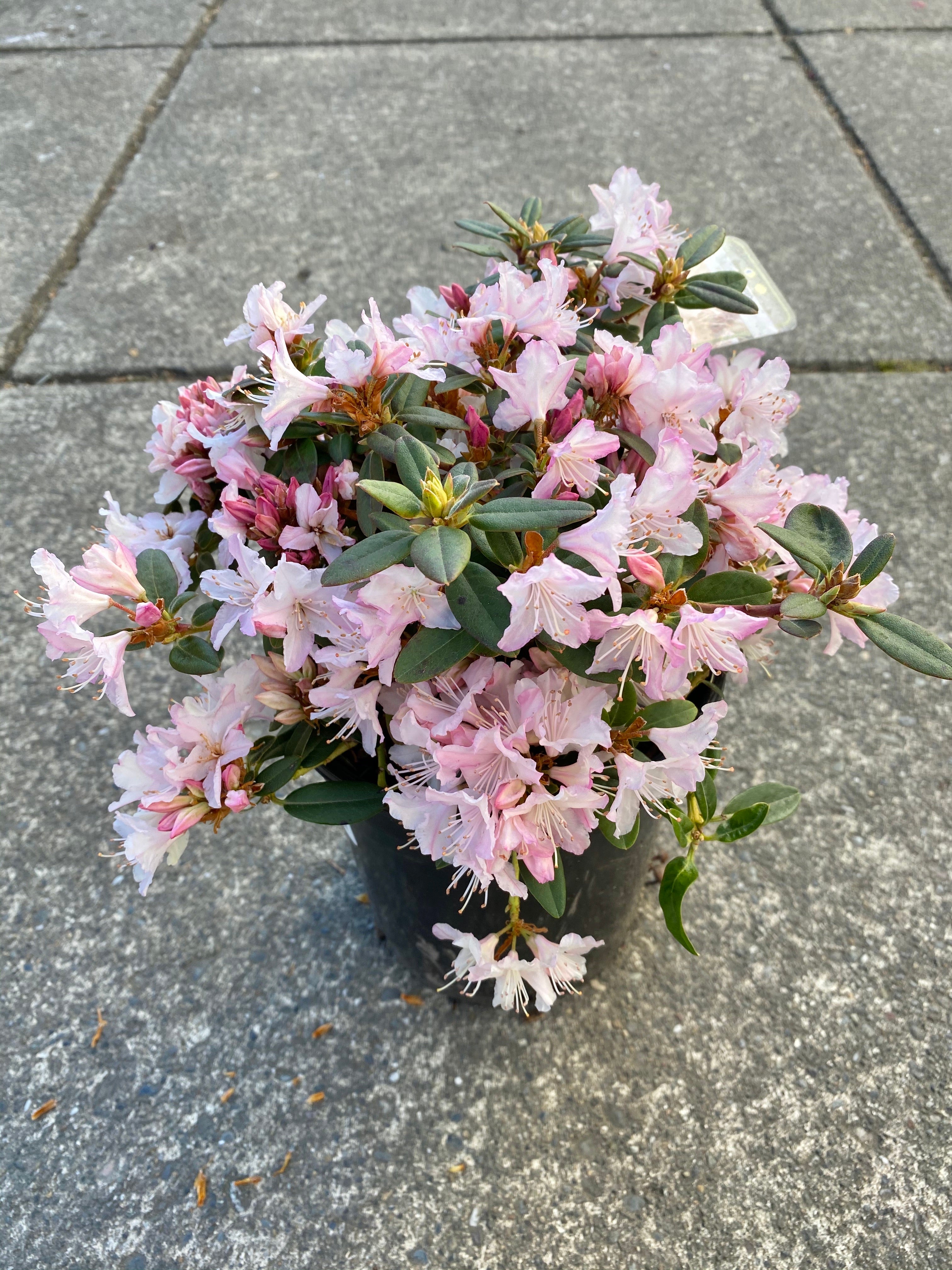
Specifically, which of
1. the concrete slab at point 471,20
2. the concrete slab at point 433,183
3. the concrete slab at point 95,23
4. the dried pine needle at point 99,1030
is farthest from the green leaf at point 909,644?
the concrete slab at point 95,23

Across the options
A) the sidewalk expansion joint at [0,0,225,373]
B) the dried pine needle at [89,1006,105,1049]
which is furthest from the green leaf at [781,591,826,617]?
the sidewalk expansion joint at [0,0,225,373]

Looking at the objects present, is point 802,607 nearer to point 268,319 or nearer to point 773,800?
point 773,800

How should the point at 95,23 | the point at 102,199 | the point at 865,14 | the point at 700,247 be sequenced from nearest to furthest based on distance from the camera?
the point at 700,247
the point at 102,199
the point at 865,14
the point at 95,23

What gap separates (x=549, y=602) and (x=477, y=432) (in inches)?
10.6

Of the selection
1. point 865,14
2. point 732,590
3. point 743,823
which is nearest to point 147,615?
point 732,590

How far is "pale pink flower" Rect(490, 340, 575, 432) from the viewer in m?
1.00

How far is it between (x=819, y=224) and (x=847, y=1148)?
298 cm

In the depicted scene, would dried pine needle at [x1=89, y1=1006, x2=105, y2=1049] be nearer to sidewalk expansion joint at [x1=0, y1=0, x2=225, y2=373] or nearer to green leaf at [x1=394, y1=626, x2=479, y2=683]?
green leaf at [x1=394, y1=626, x2=479, y2=683]

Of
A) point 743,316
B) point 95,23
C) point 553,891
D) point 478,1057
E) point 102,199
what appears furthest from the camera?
point 95,23

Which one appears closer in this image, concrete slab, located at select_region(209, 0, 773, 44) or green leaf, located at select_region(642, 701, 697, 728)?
green leaf, located at select_region(642, 701, 697, 728)

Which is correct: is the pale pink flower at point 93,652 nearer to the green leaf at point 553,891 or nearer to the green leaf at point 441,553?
the green leaf at point 441,553

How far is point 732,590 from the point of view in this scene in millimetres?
1047

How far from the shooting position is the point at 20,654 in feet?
7.41

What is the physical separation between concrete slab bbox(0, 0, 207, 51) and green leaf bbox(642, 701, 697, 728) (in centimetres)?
464
